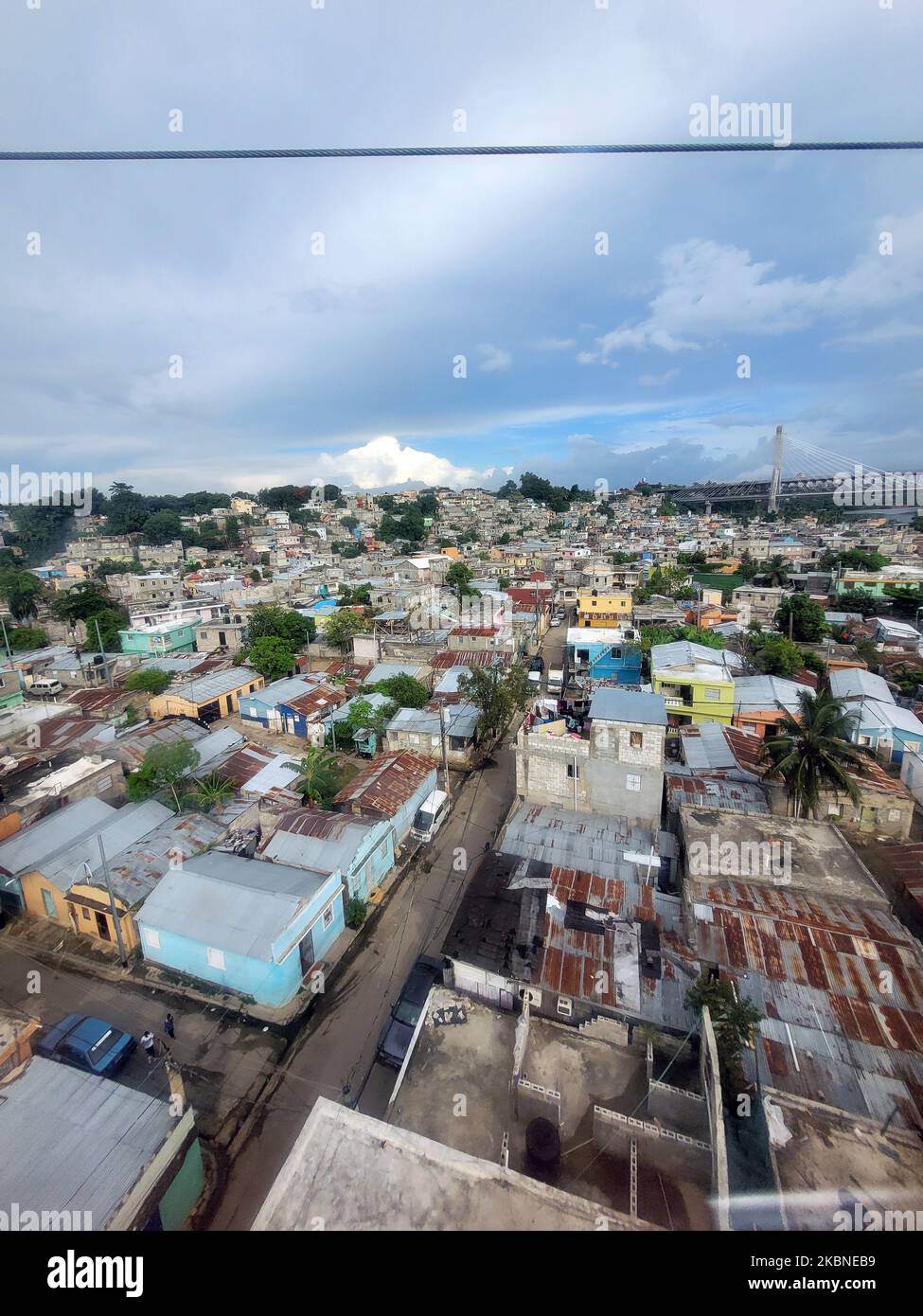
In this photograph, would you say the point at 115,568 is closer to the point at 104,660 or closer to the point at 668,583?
the point at 104,660

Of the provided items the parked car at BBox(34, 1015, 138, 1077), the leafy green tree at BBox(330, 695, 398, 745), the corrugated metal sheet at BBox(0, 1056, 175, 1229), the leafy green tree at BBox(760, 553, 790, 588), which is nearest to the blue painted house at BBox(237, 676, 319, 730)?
the leafy green tree at BBox(330, 695, 398, 745)

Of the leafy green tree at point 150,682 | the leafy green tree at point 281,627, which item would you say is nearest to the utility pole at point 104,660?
the leafy green tree at point 150,682

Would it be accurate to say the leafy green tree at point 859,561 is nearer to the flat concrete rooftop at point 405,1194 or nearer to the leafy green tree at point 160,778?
the leafy green tree at point 160,778

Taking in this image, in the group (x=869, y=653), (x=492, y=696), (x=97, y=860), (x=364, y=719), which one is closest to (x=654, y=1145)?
(x=97, y=860)
